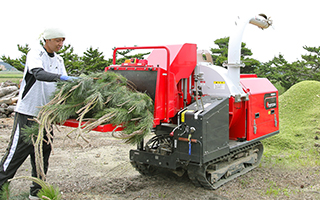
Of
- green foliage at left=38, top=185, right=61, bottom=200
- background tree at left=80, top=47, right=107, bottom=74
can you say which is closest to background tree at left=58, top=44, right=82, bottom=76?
background tree at left=80, top=47, right=107, bottom=74

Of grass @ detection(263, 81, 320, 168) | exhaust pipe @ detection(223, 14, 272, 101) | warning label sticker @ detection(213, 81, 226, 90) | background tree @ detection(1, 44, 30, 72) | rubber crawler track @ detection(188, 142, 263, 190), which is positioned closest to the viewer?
rubber crawler track @ detection(188, 142, 263, 190)

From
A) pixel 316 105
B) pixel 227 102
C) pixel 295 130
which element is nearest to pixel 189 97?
pixel 227 102

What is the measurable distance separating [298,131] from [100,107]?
625 cm

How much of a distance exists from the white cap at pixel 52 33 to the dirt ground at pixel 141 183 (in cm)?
146

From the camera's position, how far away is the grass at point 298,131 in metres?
6.69

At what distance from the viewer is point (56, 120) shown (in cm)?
375

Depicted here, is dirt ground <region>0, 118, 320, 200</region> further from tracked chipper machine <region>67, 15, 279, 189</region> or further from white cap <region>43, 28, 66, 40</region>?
white cap <region>43, 28, 66, 40</region>

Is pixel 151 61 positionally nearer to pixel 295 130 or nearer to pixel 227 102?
pixel 227 102

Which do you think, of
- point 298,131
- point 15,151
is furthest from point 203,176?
point 298,131

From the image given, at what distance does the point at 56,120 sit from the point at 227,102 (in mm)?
2565

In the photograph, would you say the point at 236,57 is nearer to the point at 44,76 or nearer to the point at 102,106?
the point at 102,106

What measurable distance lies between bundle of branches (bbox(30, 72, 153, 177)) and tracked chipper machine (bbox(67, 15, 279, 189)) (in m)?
0.35

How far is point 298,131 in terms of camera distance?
8.18 meters

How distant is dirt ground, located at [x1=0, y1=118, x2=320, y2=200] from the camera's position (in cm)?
469
